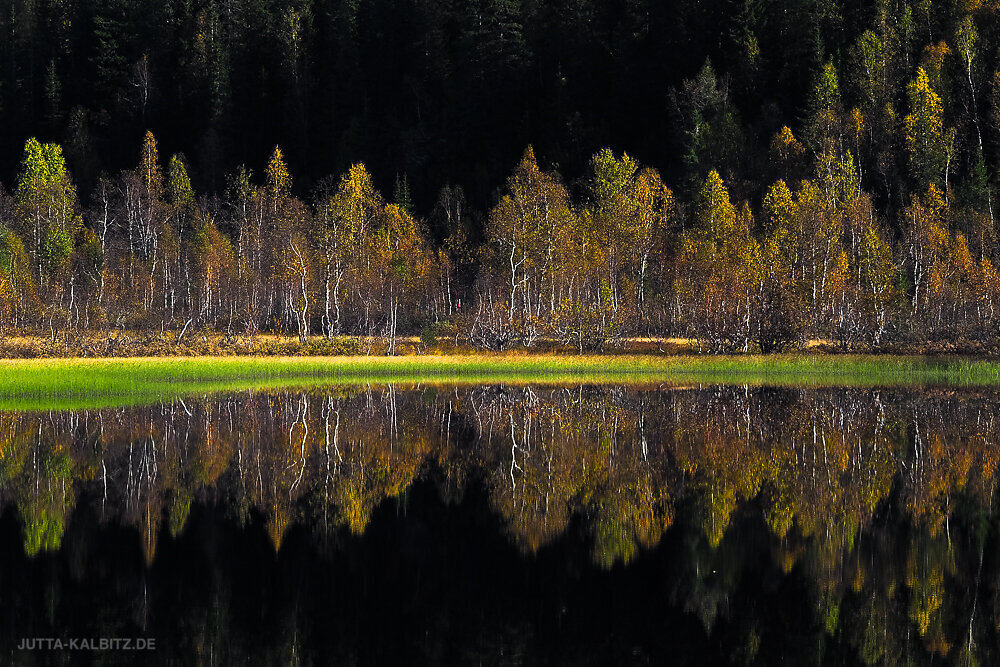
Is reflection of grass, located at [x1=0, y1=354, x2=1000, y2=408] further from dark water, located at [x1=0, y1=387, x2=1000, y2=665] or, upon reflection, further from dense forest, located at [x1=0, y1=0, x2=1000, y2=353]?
dark water, located at [x1=0, y1=387, x2=1000, y2=665]

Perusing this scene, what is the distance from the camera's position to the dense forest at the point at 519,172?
68750 mm

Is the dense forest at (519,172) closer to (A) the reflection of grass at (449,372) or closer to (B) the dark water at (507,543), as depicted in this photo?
(A) the reflection of grass at (449,372)

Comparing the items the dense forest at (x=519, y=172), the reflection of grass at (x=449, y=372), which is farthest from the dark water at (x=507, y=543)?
the dense forest at (x=519, y=172)

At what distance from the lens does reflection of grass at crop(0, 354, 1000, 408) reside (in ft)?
163

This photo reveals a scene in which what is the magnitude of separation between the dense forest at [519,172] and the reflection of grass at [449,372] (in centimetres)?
Answer: 637

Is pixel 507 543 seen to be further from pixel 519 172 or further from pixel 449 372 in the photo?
pixel 519 172

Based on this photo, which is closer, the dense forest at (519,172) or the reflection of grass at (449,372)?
the reflection of grass at (449,372)

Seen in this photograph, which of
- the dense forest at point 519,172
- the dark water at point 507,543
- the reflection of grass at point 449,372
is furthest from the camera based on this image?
the dense forest at point 519,172

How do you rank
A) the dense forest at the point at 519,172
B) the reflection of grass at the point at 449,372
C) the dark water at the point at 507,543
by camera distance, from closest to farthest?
the dark water at the point at 507,543, the reflection of grass at the point at 449,372, the dense forest at the point at 519,172

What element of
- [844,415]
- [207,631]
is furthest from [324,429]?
[207,631]

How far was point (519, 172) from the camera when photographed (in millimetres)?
78312

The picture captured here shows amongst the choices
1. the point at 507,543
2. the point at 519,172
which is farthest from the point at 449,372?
the point at 507,543

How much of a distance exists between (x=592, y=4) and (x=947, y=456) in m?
98.3

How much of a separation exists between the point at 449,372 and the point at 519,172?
74.7 feet
